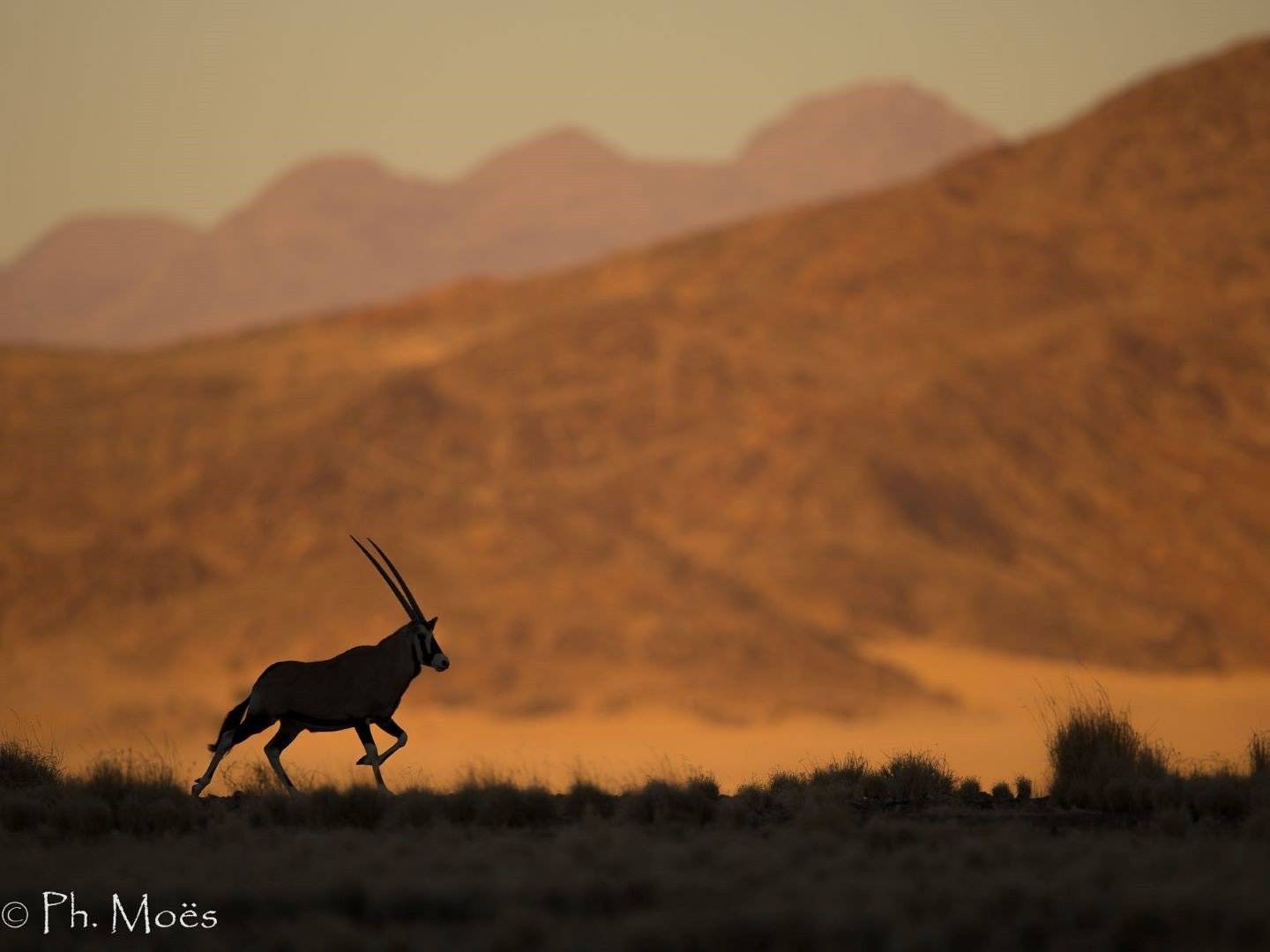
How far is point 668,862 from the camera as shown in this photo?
464 inches

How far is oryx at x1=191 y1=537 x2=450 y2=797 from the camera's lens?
50.0 ft

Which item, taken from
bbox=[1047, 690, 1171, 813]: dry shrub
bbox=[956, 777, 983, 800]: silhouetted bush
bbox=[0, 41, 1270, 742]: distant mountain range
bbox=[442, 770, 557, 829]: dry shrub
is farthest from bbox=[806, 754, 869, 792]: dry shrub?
bbox=[0, 41, 1270, 742]: distant mountain range

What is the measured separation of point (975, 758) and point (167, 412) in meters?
41.9

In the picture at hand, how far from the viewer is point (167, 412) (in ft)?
263

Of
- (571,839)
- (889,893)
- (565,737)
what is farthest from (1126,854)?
(565,737)

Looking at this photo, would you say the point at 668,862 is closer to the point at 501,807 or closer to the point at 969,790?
the point at 501,807

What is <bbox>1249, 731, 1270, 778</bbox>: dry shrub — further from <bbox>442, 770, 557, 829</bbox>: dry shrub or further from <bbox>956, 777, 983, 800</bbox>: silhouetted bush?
<bbox>442, 770, 557, 829</bbox>: dry shrub

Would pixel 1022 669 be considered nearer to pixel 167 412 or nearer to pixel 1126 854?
pixel 167 412

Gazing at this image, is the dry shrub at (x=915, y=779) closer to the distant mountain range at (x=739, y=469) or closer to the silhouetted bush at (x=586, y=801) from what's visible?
the silhouetted bush at (x=586, y=801)

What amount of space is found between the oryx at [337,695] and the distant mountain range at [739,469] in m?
42.7
